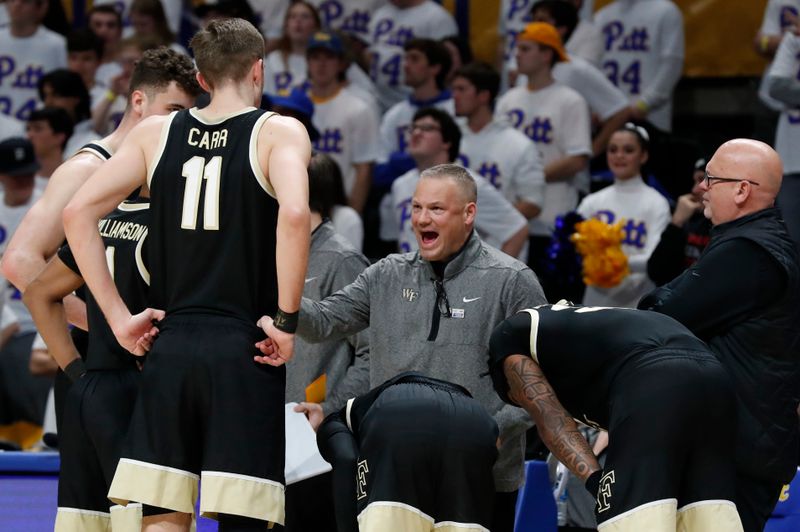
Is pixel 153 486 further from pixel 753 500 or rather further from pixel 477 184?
pixel 477 184

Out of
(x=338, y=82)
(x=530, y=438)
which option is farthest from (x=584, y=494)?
(x=338, y=82)

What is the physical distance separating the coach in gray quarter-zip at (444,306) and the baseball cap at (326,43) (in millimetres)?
4742

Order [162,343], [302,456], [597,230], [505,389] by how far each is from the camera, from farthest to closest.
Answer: [597,230] < [302,456] < [505,389] < [162,343]

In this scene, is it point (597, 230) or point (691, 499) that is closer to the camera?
point (691, 499)

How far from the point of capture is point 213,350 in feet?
13.5

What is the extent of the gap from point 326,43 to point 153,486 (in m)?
6.06

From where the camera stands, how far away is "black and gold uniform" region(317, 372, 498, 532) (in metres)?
4.32

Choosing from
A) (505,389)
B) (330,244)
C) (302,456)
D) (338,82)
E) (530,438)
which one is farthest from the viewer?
(338,82)

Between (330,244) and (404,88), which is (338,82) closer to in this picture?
(404,88)

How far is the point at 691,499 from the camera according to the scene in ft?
13.7

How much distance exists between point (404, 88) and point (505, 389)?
22.7 feet

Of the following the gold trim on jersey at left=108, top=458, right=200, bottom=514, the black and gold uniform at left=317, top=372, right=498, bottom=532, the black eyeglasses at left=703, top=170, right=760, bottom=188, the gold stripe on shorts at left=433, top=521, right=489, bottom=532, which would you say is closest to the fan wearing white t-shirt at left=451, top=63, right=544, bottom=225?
the black eyeglasses at left=703, top=170, right=760, bottom=188

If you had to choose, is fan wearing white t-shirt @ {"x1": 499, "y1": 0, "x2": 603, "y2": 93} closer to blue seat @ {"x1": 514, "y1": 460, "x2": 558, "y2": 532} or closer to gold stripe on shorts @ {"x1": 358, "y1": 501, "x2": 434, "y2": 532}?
blue seat @ {"x1": 514, "y1": 460, "x2": 558, "y2": 532}

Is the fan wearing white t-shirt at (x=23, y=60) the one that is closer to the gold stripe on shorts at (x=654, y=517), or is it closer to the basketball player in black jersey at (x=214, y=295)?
the basketball player in black jersey at (x=214, y=295)
